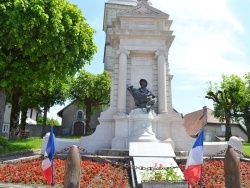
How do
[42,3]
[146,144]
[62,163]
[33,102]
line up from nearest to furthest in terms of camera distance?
[62,163] < [146,144] < [42,3] < [33,102]

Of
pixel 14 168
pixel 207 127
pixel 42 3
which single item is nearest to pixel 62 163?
pixel 14 168

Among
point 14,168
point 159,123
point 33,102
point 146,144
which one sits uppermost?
point 33,102

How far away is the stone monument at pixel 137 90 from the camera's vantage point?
50.3ft

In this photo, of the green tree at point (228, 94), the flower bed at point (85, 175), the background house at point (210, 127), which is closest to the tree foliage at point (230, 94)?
the green tree at point (228, 94)

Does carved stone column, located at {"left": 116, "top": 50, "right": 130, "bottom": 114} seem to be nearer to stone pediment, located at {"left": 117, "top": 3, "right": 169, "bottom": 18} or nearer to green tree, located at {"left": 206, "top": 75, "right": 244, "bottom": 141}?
stone pediment, located at {"left": 117, "top": 3, "right": 169, "bottom": 18}

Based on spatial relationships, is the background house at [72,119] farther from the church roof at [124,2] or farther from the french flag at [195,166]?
the french flag at [195,166]

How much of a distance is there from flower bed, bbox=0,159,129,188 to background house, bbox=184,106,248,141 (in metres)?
38.4

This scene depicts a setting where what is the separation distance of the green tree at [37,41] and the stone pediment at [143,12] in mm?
3563

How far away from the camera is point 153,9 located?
1783 cm

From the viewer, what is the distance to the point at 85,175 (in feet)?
32.8

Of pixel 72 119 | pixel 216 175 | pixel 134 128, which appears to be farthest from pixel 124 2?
pixel 216 175

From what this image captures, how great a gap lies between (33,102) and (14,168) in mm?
26124

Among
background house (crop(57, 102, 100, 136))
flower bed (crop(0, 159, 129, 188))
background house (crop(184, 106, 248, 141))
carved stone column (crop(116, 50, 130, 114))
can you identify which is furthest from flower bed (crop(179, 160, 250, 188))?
background house (crop(57, 102, 100, 136))

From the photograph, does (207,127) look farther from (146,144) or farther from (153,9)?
(146,144)
